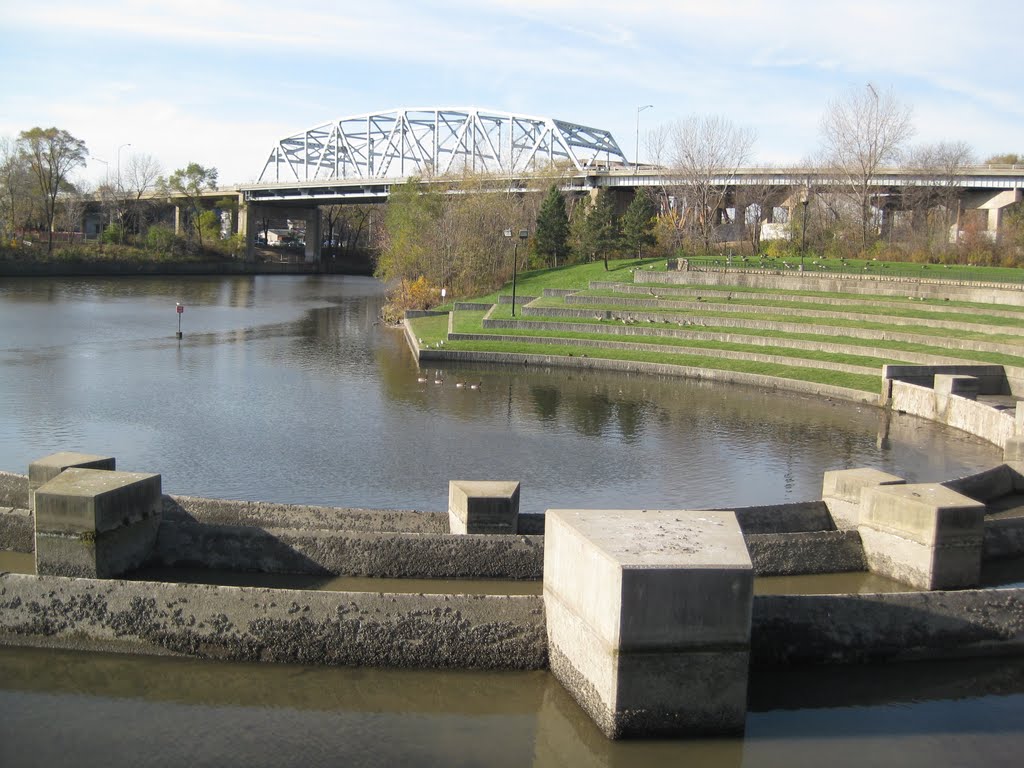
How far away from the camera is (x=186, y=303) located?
62938 mm

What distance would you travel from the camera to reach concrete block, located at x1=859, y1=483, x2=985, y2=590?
12961 mm

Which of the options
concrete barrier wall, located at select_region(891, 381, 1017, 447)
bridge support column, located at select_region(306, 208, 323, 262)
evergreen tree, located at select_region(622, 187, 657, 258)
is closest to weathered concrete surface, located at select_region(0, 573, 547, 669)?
concrete barrier wall, located at select_region(891, 381, 1017, 447)

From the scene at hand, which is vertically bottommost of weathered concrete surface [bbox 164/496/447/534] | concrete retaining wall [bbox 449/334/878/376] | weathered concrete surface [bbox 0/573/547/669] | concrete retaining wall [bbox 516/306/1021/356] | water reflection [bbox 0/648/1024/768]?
water reflection [bbox 0/648/1024/768]

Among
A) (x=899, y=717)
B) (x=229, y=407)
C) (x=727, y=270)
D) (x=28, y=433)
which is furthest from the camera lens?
(x=727, y=270)

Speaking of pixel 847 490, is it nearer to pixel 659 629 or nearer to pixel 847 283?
pixel 659 629

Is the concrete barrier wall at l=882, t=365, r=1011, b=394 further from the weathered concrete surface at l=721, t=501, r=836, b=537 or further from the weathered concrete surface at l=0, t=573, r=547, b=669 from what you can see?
the weathered concrete surface at l=0, t=573, r=547, b=669

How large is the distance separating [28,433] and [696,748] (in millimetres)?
17183

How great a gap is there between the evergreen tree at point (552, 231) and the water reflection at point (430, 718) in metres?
53.6

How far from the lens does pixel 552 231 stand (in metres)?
63.1

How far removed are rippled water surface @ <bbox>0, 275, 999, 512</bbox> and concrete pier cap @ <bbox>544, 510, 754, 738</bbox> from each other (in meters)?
7.41

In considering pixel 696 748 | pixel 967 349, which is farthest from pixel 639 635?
pixel 967 349

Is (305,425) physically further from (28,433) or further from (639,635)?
(639,635)

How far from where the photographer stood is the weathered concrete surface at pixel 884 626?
35.3ft

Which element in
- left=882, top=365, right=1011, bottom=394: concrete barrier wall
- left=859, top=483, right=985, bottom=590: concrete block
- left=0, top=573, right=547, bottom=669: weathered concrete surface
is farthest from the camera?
left=882, top=365, right=1011, bottom=394: concrete barrier wall
